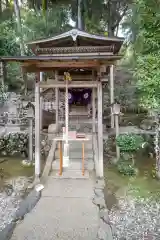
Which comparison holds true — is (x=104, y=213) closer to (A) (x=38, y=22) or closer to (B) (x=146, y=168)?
(B) (x=146, y=168)

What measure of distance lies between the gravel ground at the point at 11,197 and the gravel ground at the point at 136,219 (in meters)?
2.10

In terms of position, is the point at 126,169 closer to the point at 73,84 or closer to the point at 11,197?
the point at 73,84

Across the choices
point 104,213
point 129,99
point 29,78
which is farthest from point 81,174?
point 29,78

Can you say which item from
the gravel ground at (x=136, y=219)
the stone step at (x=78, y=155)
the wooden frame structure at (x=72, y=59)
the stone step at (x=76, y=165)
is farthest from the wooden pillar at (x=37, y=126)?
the gravel ground at (x=136, y=219)

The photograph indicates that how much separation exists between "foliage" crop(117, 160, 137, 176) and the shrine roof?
3835 mm

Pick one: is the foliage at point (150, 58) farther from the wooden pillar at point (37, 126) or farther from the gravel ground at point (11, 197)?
the gravel ground at point (11, 197)

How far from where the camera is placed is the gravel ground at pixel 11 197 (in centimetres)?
456

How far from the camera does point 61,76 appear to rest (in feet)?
33.3

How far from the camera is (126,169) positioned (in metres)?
6.83

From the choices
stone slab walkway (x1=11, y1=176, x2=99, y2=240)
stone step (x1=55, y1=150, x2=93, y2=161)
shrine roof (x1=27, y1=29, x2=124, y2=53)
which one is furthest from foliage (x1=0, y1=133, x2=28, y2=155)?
shrine roof (x1=27, y1=29, x2=124, y2=53)

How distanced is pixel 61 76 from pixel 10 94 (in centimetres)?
651

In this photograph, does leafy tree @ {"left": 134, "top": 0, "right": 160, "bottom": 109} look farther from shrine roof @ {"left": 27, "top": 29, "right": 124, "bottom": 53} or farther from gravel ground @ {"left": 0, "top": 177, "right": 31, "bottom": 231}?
gravel ground @ {"left": 0, "top": 177, "right": 31, "bottom": 231}

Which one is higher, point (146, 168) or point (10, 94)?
point (10, 94)

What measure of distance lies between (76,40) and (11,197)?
494 cm
